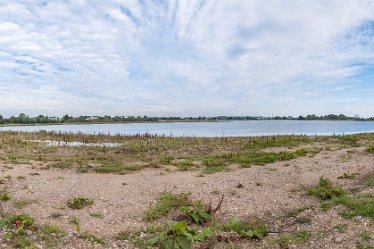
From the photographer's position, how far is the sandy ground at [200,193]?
7531mm

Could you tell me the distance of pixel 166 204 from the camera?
972cm

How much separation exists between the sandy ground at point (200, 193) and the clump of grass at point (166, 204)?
0.32m

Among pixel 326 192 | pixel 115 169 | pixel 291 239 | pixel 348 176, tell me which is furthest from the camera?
pixel 115 169

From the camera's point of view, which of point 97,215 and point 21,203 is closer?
point 97,215

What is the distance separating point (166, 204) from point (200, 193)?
194cm

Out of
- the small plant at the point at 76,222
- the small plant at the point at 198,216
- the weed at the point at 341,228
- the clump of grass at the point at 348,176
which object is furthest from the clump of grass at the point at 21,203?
the clump of grass at the point at 348,176

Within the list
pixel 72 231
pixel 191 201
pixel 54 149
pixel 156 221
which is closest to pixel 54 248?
pixel 72 231

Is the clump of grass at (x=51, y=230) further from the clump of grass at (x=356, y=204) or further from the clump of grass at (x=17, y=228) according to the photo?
the clump of grass at (x=356, y=204)

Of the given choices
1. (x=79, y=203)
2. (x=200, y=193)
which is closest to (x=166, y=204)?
(x=200, y=193)

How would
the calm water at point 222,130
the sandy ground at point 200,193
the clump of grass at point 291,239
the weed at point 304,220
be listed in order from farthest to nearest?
the calm water at point 222,130 → the weed at point 304,220 → the sandy ground at point 200,193 → the clump of grass at point 291,239

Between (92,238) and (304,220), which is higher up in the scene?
(304,220)

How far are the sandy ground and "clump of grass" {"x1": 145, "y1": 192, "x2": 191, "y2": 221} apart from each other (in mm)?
324

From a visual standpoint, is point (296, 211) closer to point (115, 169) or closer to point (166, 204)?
point (166, 204)

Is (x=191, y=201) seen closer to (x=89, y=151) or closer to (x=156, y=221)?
(x=156, y=221)
